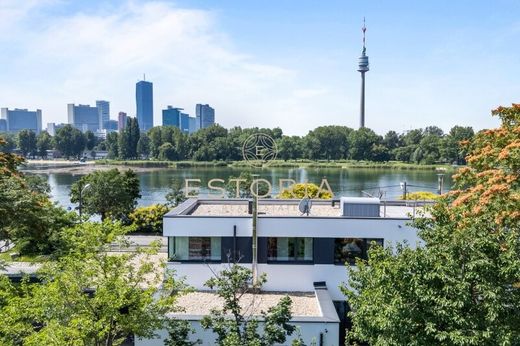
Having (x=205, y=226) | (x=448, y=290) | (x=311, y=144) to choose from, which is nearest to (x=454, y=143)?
(x=311, y=144)

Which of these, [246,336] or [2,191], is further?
[2,191]

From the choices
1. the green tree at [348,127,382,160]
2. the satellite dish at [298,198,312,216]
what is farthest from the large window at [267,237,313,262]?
the green tree at [348,127,382,160]

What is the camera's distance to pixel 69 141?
14675 cm

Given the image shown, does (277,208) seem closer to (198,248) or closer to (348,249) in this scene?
(348,249)

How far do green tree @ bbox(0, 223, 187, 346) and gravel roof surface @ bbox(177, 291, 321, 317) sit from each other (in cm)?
385

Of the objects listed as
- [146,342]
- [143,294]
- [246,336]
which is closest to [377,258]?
[246,336]

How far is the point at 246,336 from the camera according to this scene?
35.4ft

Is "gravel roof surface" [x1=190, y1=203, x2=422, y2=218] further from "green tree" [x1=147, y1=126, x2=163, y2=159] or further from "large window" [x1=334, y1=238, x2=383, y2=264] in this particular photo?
"green tree" [x1=147, y1=126, x2=163, y2=159]

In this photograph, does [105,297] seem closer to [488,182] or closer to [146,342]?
[146,342]

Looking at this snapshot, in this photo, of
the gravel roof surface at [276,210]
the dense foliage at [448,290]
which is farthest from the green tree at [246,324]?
the gravel roof surface at [276,210]

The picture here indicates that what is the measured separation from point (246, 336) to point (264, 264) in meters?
6.19

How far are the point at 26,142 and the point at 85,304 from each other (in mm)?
156313

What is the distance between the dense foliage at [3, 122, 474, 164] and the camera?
340 ft

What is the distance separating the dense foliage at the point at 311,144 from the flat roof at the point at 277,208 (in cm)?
7982
